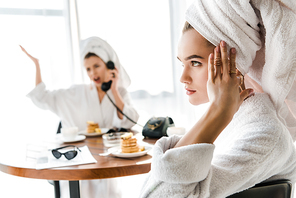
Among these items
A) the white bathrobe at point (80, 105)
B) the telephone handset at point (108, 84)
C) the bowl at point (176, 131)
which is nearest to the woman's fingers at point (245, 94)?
the bowl at point (176, 131)

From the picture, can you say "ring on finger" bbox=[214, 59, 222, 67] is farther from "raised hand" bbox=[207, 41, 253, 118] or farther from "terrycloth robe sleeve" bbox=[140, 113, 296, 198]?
"terrycloth robe sleeve" bbox=[140, 113, 296, 198]

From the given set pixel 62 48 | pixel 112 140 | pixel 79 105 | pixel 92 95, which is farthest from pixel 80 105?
pixel 112 140

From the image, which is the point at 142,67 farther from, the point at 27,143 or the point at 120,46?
the point at 27,143

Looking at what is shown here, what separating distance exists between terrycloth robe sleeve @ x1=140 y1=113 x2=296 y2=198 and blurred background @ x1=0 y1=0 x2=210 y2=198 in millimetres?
2010

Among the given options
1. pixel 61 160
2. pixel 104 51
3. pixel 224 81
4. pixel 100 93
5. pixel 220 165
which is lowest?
pixel 61 160

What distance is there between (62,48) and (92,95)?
0.62 m

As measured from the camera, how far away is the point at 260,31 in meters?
0.82

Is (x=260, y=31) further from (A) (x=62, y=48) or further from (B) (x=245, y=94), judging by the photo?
(A) (x=62, y=48)

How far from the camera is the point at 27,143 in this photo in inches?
69.1

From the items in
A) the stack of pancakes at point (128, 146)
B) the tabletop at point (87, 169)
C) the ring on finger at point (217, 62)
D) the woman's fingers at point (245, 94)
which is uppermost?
the ring on finger at point (217, 62)

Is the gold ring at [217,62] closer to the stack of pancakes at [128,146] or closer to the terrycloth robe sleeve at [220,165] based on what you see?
the terrycloth robe sleeve at [220,165]

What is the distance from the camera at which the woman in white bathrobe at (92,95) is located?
249 centimetres

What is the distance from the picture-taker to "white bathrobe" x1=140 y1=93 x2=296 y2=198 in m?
0.66

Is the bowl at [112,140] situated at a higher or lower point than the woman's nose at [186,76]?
lower
